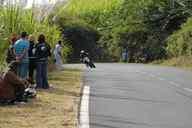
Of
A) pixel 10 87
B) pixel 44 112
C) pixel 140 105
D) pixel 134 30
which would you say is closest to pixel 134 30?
pixel 134 30

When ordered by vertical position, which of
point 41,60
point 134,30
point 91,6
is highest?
point 91,6

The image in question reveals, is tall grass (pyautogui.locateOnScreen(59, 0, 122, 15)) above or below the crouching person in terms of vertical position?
above

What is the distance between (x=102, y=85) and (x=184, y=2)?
37.4 meters

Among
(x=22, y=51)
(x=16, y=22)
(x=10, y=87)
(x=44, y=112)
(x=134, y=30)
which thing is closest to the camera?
(x=44, y=112)

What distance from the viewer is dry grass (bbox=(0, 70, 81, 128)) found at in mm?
13148

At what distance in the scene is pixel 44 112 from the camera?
49.5 feet

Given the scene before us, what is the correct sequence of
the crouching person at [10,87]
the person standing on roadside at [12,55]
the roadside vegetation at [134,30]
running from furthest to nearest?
the roadside vegetation at [134,30] < the person standing on roadside at [12,55] < the crouching person at [10,87]

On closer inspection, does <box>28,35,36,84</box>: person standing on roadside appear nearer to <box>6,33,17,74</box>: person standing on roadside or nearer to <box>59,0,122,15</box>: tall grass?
<box>6,33,17,74</box>: person standing on roadside

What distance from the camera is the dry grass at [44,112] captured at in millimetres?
13148


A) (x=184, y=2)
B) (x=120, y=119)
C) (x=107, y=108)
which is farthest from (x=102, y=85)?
(x=184, y=2)

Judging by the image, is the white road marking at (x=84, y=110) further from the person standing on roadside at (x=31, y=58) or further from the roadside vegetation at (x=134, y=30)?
the roadside vegetation at (x=134, y=30)

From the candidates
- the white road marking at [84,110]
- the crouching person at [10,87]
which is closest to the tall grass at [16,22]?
the white road marking at [84,110]

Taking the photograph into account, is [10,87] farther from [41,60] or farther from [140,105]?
[41,60]

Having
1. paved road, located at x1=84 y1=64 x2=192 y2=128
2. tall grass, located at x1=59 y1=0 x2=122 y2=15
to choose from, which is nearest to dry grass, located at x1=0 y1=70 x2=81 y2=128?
paved road, located at x1=84 y1=64 x2=192 y2=128
